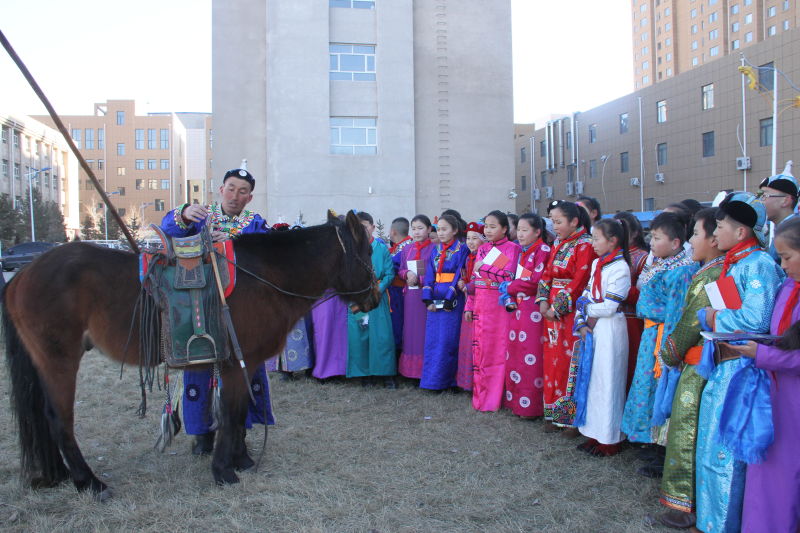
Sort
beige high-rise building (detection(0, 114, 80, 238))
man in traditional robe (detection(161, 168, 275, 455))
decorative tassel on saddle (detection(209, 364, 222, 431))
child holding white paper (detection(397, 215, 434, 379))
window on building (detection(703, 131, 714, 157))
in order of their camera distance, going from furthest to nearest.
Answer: beige high-rise building (detection(0, 114, 80, 238)) → window on building (detection(703, 131, 714, 157)) → child holding white paper (detection(397, 215, 434, 379)) → man in traditional robe (detection(161, 168, 275, 455)) → decorative tassel on saddle (detection(209, 364, 222, 431))

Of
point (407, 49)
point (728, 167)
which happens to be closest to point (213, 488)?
point (407, 49)

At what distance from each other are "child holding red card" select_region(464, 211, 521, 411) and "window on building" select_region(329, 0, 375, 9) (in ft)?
64.3

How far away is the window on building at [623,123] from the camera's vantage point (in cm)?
3344

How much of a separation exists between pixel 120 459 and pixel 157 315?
60.2 inches

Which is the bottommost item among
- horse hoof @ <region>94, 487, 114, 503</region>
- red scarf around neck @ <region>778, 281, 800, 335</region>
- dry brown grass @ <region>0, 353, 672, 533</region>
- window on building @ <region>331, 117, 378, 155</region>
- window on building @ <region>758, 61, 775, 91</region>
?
dry brown grass @ <region>0, 353, 672, 533</region>

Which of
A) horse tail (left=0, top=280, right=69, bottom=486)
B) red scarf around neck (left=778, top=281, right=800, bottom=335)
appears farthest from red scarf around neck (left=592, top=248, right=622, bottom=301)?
horse tail (left=0, top=280, right=69, bottom=486)

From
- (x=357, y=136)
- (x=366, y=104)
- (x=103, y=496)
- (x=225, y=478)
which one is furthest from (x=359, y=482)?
(x=366, y=104)

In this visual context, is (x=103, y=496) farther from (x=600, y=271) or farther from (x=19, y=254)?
(x=19, y=254)

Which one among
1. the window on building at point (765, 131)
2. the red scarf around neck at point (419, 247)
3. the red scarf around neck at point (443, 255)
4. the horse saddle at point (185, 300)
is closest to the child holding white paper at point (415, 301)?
the red scarf around neck at point (419, 247)

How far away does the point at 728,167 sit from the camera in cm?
2716

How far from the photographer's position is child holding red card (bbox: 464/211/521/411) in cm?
581

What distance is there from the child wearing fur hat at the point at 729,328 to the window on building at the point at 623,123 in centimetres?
3308

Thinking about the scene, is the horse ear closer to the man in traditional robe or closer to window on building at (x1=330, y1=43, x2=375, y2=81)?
the man in traditional robe

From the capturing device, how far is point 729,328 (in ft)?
9.62
